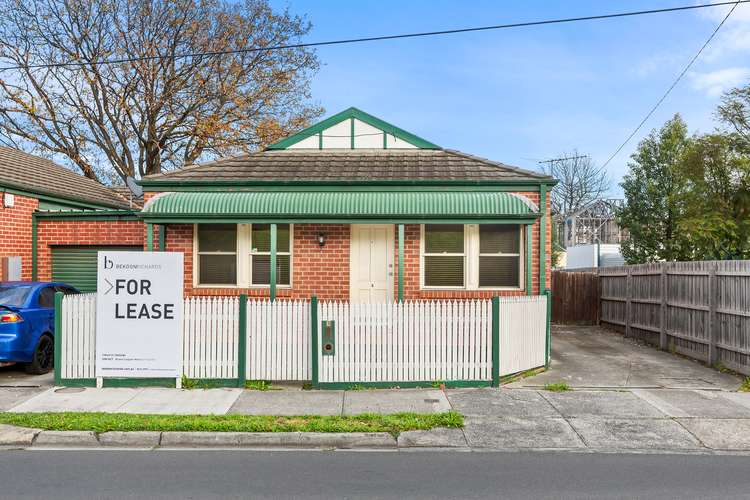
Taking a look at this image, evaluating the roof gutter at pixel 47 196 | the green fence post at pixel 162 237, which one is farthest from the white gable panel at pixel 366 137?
the roof gutter at pixel 47 196

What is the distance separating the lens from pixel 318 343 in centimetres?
853

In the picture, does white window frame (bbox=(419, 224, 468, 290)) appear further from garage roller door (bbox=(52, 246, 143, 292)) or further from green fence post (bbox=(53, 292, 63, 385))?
garage roller door (bbox=(52, 246, 143, 292))

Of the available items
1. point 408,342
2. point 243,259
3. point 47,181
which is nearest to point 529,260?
point 408,342

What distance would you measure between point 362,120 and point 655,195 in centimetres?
1503

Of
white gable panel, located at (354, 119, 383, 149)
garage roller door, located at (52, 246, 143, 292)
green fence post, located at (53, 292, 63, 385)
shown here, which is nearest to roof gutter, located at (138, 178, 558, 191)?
white gable panel, located at (354, 119, 383, 149)

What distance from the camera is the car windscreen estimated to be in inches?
359

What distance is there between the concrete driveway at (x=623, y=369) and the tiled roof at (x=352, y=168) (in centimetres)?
382

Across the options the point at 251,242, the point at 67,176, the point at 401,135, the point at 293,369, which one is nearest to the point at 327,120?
the point at 401,135

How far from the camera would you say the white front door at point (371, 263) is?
1255 centimetres

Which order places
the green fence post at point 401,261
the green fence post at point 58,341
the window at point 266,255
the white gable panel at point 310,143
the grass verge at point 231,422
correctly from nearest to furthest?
1. the grass verge at point 231,422
2. the green fence post at point 58,341
3. the green fence post at point 401,261
4. the window at point 266,255
5. the white gable panel at point 310,143

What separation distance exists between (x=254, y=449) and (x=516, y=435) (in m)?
2.86

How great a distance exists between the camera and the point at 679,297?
12266 millimetres

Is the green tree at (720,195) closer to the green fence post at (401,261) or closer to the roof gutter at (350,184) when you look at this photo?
the roof gutter at (350,184)

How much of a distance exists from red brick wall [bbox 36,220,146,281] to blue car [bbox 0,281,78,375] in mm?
3793
